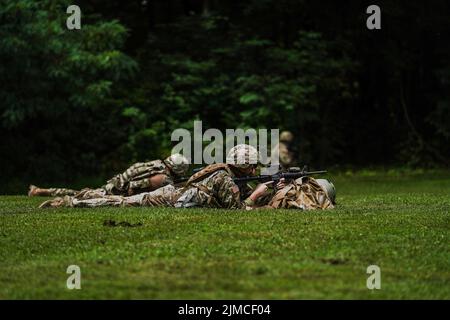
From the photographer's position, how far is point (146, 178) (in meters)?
15.6

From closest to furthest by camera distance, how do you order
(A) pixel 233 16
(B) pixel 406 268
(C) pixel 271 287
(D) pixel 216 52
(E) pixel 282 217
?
1. (C) pixel 271 287
2. (B) pixel 406 268
3. (E) pixel 282 217
4. (D) pixel 216 52
5. (A) pixel 233 16

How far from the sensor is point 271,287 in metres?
8.60

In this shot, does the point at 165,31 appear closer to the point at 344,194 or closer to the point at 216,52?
the point at 216,52

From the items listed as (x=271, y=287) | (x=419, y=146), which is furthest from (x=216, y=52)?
(x=271, y=287)

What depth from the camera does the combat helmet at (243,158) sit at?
1425cm

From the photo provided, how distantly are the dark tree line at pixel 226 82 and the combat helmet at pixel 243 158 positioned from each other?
1117 cm

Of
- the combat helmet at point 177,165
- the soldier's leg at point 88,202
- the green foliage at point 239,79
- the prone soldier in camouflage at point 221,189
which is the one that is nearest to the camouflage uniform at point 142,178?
the combat helmet at point 177,165

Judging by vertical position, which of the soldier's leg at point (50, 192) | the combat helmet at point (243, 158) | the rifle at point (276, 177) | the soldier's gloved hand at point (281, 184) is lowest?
the soldier's leg at point (50, 192)

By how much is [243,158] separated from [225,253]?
420 cm

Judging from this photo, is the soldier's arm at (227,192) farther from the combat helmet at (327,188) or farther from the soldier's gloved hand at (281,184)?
the combat helmet at (327,188)

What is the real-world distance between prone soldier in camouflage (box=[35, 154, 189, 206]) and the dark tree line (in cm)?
925

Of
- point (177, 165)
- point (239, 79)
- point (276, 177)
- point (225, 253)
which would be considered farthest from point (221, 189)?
point (239, 79)

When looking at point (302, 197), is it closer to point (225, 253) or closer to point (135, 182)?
point (135, 182)

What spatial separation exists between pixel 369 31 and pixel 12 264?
22731mm
